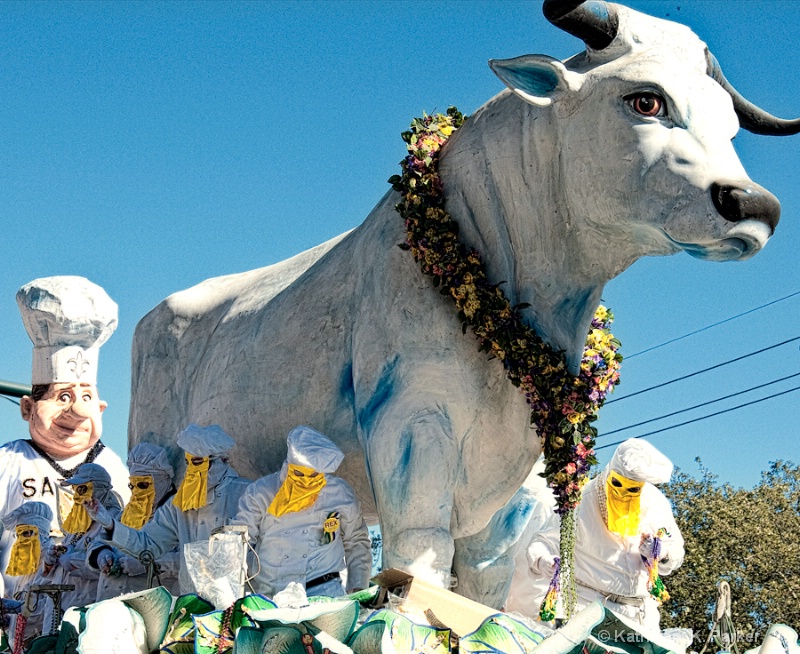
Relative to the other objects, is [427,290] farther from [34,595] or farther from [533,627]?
[34,595]

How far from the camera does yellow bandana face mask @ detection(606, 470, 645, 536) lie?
7.99 metres

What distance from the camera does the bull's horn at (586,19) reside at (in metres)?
5.68

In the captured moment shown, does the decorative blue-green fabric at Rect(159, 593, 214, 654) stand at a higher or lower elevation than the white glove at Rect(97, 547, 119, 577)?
higher

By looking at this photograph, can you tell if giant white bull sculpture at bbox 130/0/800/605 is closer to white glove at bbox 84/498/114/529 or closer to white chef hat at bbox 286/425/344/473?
white chef hat at bbox 286/425/344/473

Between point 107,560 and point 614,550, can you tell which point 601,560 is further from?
point 107,560

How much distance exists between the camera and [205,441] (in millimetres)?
6422

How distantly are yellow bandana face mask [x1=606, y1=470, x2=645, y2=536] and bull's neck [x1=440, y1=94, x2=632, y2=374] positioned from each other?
83.3 inches

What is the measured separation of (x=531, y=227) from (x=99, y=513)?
2844mm

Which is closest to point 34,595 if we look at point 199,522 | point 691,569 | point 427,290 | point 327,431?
point 199,522

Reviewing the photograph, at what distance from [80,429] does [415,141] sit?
3.39m

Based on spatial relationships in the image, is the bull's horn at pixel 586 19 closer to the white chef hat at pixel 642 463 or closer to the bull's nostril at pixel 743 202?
the bull's nostril at pixel 743 202

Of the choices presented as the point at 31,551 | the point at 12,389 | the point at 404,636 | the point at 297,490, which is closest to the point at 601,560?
the point at 297,490

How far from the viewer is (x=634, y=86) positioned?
562 centimetres

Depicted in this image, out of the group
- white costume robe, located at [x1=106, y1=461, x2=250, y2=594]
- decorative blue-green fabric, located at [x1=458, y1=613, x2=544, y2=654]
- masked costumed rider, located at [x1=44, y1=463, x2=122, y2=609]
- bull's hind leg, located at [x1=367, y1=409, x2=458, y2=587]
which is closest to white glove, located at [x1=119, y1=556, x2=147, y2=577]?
white costume robe, located at [x1=106, y1=461, x2=250, y2=594]
